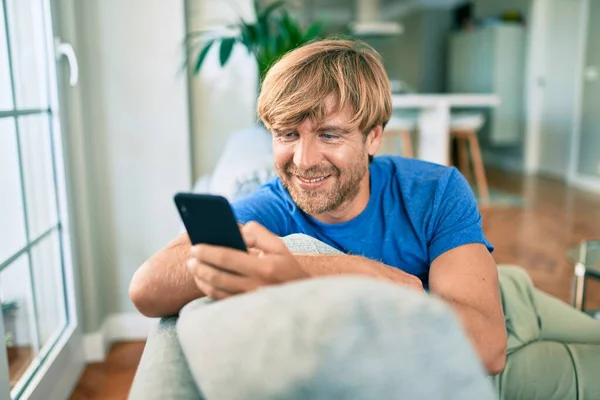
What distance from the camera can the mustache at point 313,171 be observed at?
1.20 m

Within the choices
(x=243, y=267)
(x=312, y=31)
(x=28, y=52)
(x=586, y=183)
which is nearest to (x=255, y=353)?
(x=243, y=267)

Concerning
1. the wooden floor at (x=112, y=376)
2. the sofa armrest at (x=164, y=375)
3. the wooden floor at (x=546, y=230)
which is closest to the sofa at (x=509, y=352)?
the sofa armrest at (x=164, y=375)

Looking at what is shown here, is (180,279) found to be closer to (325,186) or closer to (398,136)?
(325,186)

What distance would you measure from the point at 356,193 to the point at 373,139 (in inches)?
4.9

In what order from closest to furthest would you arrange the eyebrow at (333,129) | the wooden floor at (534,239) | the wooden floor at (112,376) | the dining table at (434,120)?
1. the eyebrow at (333,129)
2. the wooden floor at (112,376)
3. the wooden floor at (534,239)
4. the dining table at (434,120)

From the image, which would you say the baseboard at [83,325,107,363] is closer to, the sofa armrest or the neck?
the neck

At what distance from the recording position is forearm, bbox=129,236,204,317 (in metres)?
0.89

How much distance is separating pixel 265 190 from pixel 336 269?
1.66ft

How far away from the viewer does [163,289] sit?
90 centimetres

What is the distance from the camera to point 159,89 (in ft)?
7.79

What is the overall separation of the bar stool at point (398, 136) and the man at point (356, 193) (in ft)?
10.8

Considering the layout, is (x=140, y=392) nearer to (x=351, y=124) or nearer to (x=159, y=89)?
(x=351, y=124)

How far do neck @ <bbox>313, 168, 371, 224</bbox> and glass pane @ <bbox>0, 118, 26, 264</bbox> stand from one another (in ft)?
2.92

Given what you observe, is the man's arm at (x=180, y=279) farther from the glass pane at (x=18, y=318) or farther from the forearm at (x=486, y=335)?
the glass pane at (x=18, y=318)
